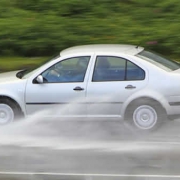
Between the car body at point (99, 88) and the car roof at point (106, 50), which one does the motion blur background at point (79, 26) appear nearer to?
the car roof at point (106, 50)

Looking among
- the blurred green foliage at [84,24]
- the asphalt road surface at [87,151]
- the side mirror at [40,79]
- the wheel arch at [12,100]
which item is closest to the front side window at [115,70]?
the asphalt road surface at [87,151]

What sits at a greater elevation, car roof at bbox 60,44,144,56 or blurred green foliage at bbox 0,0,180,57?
blurred green foliage at bbox 0,0,180,57

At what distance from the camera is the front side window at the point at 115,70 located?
29.4 ft

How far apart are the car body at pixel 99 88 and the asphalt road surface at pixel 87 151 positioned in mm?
218

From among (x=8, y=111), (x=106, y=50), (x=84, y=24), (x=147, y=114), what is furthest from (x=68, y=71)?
(x=84, y=24)

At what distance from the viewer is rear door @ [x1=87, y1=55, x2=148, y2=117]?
8.86 meters

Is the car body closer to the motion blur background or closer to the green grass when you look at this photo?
the green grass

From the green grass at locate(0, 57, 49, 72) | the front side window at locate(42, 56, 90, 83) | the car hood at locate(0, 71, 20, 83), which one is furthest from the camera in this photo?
the green grass at locate(0, 57, 49, 72)

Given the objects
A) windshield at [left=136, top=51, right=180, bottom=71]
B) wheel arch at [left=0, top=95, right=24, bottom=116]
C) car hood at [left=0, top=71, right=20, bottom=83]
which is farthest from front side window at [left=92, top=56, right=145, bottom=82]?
car hood at [left=0, top=71, right=20, bottom=83]

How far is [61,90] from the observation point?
9008 mm

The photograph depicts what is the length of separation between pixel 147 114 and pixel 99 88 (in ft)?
2.95

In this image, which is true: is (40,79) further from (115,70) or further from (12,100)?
(115,70)

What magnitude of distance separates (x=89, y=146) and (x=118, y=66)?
172 cm

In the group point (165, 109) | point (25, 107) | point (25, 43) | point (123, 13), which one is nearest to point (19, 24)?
point (25, 43)
